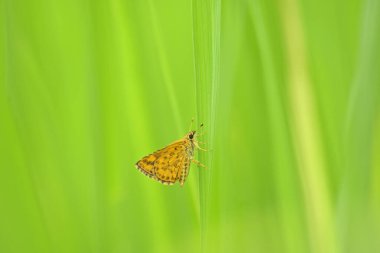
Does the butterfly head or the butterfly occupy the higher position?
the butterfly head

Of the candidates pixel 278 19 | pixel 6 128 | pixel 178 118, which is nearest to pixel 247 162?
pixel 178 118

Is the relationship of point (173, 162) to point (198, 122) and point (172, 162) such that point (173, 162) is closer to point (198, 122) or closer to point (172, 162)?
point (172, 162)

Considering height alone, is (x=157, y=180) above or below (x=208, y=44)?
below

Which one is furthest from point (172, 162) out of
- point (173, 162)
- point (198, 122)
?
point (198, 122)

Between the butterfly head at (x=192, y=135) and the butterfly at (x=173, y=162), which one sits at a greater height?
the butterfly head at (x=192, y=135)

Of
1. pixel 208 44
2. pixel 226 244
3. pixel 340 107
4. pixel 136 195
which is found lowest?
pixel 226 244

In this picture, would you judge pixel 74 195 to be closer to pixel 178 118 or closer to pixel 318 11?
pixel 178 118
